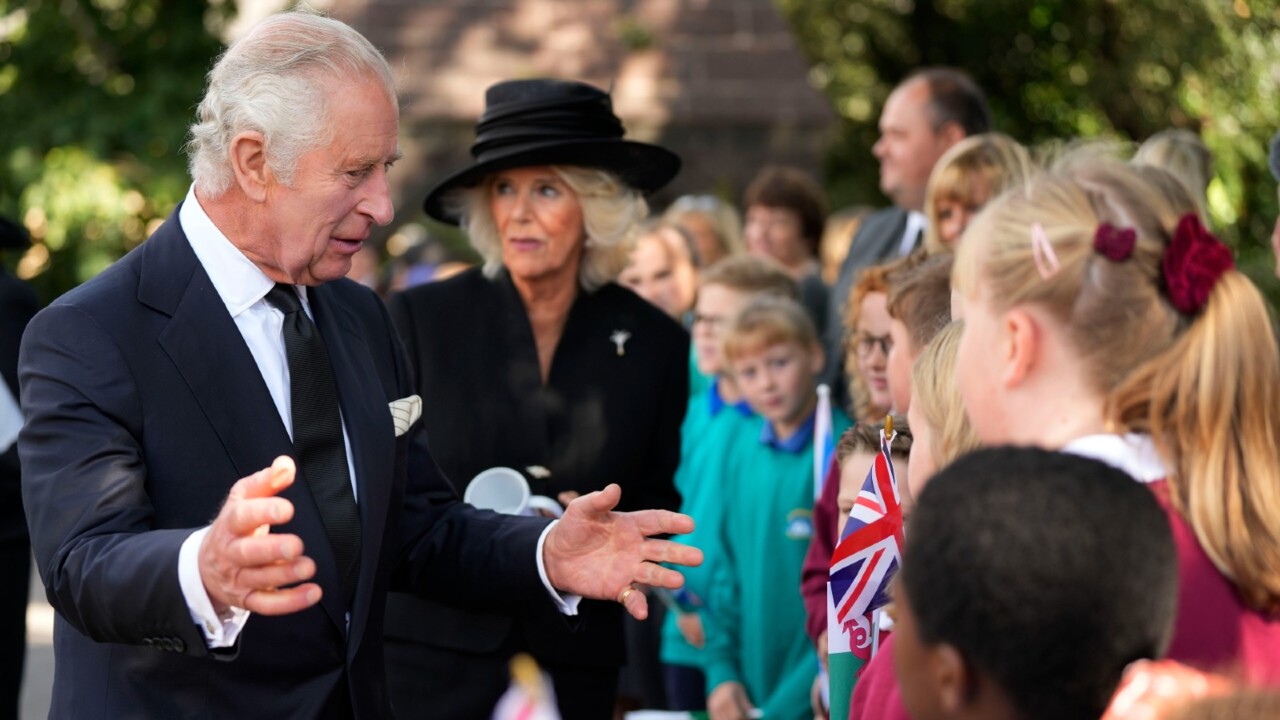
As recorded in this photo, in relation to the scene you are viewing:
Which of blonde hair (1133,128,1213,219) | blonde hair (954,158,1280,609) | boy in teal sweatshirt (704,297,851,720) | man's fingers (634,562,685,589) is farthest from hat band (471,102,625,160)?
blonde hair (954,158,1280,609)

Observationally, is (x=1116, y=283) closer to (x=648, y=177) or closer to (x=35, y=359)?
(x=35, y=359)

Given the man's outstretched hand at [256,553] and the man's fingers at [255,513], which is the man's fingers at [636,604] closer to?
the man's outstretched hand at [256,553]

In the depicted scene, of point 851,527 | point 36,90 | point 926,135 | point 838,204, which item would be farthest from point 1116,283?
point 838,204

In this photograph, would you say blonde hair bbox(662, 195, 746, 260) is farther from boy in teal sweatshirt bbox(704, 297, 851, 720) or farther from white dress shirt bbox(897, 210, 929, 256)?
boy in teal sweatshirt bbox(704, 297, 851, 720)

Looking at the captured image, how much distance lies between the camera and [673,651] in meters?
5.42

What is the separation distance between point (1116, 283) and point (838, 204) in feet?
48.3

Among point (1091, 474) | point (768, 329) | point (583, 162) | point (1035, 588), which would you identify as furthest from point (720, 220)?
point (1035, 588)

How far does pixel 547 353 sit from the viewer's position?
432 centimetres

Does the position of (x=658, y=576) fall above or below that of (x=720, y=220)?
below

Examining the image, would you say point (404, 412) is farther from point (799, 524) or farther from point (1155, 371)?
point (799, 524)

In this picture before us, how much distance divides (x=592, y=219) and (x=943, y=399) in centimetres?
181

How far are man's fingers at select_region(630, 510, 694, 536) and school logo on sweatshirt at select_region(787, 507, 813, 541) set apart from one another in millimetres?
1981

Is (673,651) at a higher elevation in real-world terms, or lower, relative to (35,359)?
lower

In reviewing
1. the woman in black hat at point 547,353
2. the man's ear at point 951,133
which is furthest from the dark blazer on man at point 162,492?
the man's ear at point 951,133
